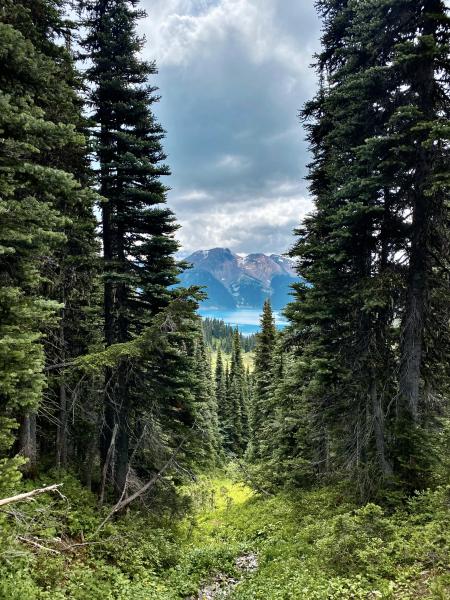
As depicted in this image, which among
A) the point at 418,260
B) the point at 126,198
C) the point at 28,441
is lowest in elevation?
the point at 28,441

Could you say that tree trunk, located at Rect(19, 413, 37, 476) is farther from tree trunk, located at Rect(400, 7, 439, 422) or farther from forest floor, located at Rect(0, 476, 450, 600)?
tree trunk, located at Rect(400, 7, 439, 422)

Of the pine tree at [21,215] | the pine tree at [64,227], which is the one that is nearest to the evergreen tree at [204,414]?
the pine tree at [64,227]

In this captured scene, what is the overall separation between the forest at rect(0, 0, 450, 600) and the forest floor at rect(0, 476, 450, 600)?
0.06 meters

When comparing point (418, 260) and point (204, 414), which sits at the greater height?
point (418, 260)

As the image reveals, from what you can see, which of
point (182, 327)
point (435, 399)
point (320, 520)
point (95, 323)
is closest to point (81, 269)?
point (182, 327)

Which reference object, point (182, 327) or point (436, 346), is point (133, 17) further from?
point (436, 346)

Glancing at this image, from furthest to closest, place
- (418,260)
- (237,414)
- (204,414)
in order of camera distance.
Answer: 1. (237,414)
2. (204,414)
3. (418,260)

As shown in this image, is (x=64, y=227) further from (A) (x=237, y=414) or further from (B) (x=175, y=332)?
(A) (x=237, y=414)

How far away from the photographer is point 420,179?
955cm

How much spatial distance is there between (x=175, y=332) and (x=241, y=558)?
7400mm

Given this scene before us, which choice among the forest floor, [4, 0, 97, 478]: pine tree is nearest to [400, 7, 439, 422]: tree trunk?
the forest floor

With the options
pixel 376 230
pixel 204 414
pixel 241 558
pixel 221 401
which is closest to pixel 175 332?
pixel 376 230

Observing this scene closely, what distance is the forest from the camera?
636 cm

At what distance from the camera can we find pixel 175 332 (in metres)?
10.9
